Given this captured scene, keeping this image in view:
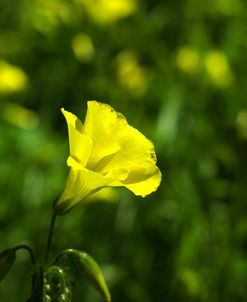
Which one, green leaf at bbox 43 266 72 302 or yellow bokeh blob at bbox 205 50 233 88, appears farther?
yellow bokeh blob at bbox 205 50 233 88

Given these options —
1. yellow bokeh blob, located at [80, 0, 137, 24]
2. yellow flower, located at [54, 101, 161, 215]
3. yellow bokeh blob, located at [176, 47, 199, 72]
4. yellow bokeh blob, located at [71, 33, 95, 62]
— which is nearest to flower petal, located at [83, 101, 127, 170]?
yellow flower, located at [54, 101, 161, 215]

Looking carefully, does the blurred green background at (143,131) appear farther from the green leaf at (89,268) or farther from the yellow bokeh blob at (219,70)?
the green leaf at (89,268)

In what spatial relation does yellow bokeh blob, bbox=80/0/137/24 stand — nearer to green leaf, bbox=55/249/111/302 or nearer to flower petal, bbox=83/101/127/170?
flower petal, bbox=83/101/127/170

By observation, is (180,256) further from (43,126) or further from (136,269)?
(43,126)

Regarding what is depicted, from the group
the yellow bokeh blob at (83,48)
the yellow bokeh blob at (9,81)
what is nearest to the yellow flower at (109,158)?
the yellow bokeh blob at (9,81)

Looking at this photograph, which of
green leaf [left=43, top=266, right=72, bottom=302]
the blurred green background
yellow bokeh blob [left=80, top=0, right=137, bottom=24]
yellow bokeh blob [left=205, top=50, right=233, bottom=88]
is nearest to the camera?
green leaf [left=43, top=266, right=72, bottom=302]
